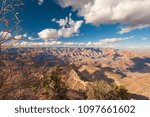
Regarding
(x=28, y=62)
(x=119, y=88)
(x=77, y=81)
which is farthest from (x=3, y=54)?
(x=77, y=81)

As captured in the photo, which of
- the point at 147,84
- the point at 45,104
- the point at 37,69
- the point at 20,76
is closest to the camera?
the point at 45,104

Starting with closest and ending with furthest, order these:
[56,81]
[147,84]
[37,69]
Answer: [37,69] < [56,81] < [147,84]

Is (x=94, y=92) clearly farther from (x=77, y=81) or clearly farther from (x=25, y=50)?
A: (x=77, y=81)

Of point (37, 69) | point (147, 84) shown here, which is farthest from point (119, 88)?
point (147, 84)

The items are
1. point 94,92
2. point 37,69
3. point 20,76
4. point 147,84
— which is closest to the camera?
point 20,76

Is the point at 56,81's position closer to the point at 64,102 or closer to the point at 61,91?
the point at 61,91

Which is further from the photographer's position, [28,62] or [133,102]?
[28,62]

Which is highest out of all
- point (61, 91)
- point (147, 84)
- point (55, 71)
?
point (55, 71)

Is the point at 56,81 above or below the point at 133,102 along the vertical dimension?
below

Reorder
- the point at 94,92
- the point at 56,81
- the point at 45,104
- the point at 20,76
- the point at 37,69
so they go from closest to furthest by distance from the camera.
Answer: the point at 45,104
the point at 20,76
the point at 37,69
the point at 94,92
the point at 56,81
